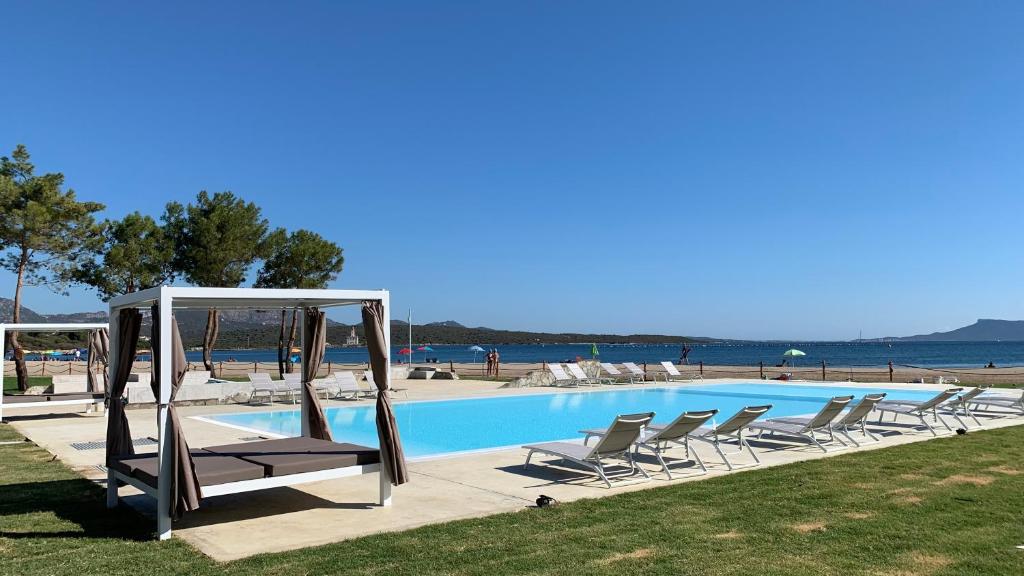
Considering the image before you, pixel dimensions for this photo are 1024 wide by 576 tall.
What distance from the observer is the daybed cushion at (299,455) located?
6.22m

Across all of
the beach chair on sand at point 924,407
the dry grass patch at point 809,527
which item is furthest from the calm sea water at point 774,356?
the dry grass patch at point 809,527

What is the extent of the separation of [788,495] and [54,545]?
5.78 m

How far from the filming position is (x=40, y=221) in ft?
70.4

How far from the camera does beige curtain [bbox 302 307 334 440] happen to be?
25.6 feet

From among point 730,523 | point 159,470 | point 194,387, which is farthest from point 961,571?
point 194,387

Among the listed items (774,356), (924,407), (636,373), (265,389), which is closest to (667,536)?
(924,407)

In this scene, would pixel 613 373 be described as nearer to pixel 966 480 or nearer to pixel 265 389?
pixel 265 389

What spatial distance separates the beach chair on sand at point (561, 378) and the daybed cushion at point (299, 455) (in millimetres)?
16765

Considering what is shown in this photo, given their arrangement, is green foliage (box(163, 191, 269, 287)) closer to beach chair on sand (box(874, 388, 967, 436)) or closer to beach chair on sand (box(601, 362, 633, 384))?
beach chair on sand (box(601, 362, 633, 384))

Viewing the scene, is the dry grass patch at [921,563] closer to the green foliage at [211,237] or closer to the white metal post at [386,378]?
the white metal post at [386,378]

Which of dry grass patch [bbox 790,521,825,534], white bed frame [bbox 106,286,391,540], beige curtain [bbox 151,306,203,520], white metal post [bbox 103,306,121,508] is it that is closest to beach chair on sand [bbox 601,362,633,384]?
white bed frame [bbox 106,286,391,540]

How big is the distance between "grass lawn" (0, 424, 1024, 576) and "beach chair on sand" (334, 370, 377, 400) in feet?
35.5

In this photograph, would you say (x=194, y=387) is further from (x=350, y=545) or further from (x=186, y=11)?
(x=350, y=545)

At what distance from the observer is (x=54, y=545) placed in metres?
5.26
